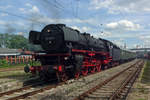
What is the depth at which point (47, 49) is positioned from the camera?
38.1 ft

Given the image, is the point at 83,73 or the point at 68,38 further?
the point at 83,73

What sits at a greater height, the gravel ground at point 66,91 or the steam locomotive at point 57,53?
the steam locomotive at point 57,53

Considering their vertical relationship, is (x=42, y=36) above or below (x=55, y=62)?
above

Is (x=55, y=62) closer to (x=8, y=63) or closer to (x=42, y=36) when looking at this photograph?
(x=42, y=36)

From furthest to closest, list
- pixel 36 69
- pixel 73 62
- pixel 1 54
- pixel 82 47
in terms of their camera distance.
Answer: pixel 1 54 < pixel 82 47 < pixel 73 62 < pixel 36 69

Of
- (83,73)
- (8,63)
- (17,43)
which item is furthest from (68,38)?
(17,43)

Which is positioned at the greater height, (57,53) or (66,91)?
(57,53)

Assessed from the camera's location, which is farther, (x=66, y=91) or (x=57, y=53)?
(x=57, y=53)

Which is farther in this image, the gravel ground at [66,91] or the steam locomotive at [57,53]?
the steam locomotive at [57,53]

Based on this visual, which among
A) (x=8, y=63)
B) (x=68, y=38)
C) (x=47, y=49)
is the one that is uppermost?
(x=68, y=38)

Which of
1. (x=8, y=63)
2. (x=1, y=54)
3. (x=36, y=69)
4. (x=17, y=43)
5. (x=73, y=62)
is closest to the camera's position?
(x=36, y=69)

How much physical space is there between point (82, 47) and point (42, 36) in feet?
12.6

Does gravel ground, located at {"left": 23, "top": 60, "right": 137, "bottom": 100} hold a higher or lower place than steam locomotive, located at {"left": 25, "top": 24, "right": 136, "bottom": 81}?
lower

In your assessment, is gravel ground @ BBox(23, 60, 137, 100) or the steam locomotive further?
the steam locomotive
